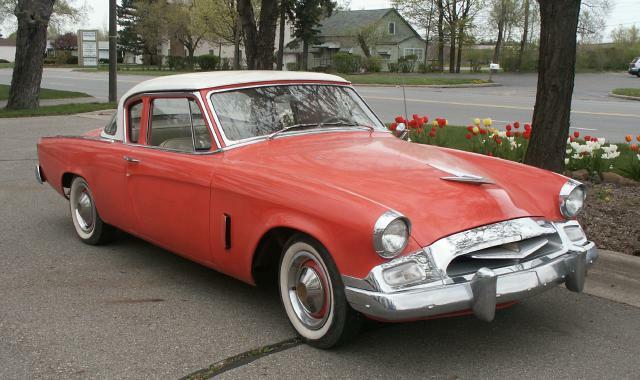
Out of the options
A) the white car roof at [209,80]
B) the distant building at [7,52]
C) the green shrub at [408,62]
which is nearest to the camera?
the white car roof at [209,80]

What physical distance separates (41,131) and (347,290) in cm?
1177

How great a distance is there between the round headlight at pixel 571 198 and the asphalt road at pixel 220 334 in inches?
26.3

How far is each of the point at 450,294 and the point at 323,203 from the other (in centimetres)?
76

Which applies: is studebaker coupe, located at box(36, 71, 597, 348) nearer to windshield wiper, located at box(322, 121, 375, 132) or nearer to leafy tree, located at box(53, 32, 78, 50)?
windshield wiper, located at box(322, 121, 375, 132)

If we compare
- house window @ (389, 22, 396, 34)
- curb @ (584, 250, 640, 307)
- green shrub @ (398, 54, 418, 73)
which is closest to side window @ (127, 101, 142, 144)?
curb @ (584, 250, 640, 307)

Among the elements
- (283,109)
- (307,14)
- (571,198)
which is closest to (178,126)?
(283,109)

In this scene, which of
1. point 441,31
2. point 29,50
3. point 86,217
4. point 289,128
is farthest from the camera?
point 441,31

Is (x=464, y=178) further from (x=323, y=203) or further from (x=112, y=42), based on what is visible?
(x=112, y=42)

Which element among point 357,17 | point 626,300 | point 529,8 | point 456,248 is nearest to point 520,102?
point 626,300

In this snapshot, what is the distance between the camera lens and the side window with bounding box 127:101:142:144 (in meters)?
4.83

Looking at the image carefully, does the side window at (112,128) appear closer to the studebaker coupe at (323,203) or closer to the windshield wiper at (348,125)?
the studebaker coupe at (323,203)

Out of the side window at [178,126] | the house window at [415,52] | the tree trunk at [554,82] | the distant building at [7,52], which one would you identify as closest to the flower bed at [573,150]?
the tree trunk at [554,82]

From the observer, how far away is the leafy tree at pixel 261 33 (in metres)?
10.2

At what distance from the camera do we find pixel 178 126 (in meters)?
4.54
